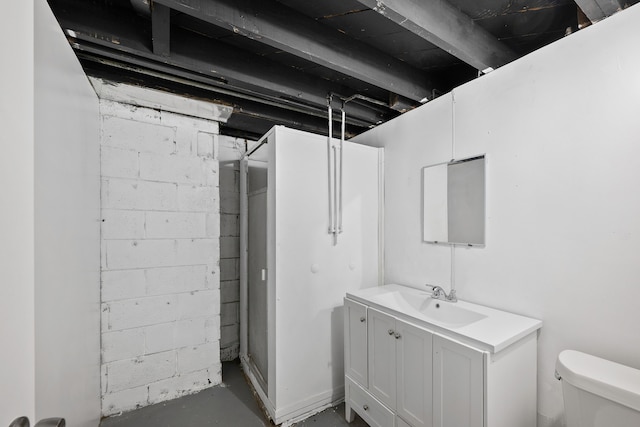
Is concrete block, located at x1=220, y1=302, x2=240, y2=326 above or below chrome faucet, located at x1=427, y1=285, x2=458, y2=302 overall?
below

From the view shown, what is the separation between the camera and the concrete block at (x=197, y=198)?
87.2 inches

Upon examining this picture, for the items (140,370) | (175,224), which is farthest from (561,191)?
(140,370)

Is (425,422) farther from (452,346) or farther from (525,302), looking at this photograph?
(525,302)

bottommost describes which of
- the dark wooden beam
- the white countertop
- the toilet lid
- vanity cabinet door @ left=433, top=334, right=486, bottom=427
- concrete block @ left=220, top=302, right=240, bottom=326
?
concrete block @ left=220, top=302, right=240, bottom=326

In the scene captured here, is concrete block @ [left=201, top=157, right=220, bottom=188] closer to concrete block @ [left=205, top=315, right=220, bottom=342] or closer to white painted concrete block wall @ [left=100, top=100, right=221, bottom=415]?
white painted concrete block wall @ [left=100, top=100, right=221, bottom=415]

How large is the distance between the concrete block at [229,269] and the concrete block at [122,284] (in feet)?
2.38

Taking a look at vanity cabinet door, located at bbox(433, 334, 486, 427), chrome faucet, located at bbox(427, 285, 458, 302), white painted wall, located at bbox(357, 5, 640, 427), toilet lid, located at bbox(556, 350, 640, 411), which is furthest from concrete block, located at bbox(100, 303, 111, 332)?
toilet lid, located at bbox(556, 350, 640, 411)

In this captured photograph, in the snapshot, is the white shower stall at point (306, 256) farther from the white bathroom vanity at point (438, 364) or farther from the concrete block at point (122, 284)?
the concrete block at point (122, 284)

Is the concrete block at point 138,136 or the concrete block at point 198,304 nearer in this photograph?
the concrete block at point 138,136

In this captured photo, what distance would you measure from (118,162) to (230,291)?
4.86 feet

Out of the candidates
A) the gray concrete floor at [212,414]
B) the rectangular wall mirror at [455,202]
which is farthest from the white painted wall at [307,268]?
the rectangular wall mirror at [455,202]

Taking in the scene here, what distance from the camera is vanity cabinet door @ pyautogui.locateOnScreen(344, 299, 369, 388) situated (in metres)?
1.79

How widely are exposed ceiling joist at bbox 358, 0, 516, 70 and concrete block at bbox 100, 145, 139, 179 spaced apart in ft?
6.21

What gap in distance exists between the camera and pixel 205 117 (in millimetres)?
2289
